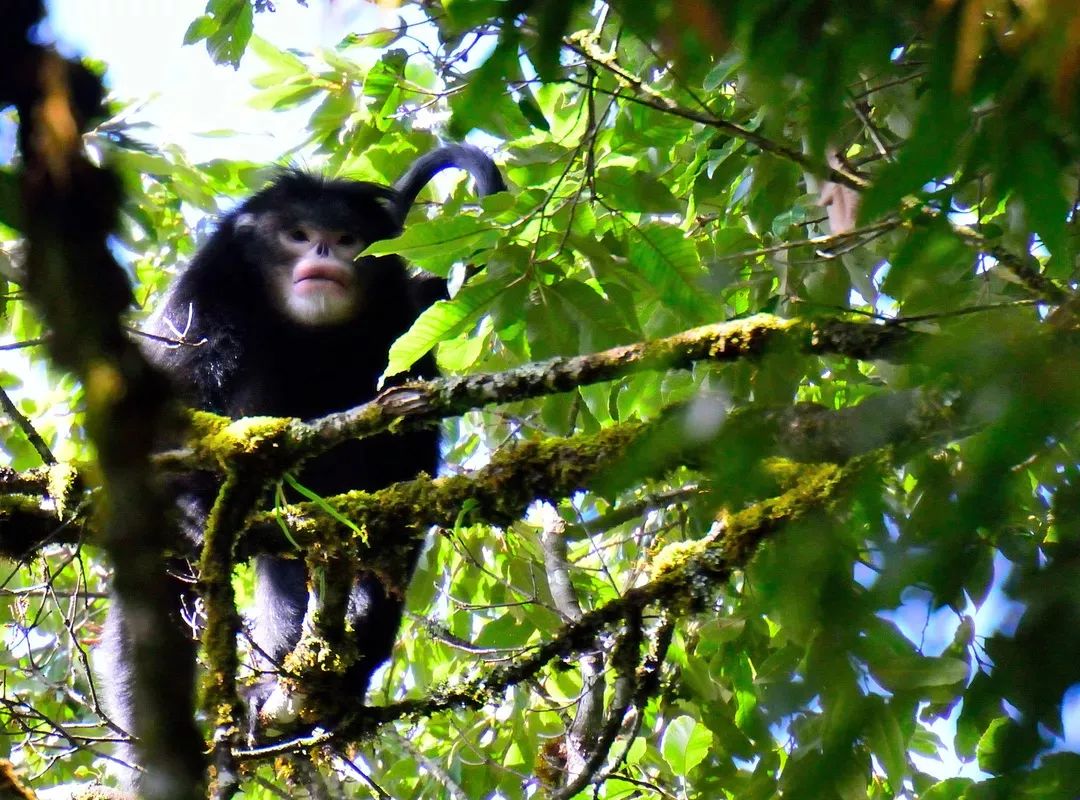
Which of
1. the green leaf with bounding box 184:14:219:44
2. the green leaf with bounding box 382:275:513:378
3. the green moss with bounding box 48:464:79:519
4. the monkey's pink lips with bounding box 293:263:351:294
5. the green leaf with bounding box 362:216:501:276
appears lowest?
the green moss with bounding box 48:464:79:519

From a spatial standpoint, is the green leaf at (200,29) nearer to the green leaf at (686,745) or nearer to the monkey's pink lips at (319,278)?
the monkey's pink lips at (319,278)

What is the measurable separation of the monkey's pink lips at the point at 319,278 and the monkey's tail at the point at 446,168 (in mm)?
321

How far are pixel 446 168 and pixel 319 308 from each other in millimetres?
720

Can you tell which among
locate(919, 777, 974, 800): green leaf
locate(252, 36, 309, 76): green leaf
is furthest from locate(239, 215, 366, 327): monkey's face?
locate(919, 777, 974, 800): green leaf

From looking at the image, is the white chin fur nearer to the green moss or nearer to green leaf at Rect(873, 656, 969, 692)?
the green moss

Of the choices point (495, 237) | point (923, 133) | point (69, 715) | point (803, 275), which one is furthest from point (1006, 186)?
point (69, 715)

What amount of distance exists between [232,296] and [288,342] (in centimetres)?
26

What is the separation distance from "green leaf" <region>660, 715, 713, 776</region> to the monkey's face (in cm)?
196

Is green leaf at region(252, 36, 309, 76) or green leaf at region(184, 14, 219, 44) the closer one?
green leaf at region(184, 14, 219, 44)

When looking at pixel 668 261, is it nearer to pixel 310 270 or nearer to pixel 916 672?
pixel 916 672

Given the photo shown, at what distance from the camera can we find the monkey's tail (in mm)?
3622

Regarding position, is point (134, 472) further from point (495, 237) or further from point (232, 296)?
point (232, 296)

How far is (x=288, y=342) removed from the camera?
4.12 m

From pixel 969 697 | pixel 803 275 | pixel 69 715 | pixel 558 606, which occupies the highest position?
pixel 69 715
